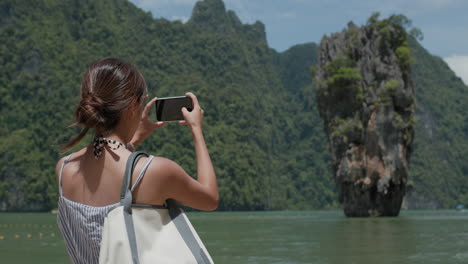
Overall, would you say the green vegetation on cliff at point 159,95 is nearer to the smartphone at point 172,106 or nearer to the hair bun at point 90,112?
the smartphone at point 172,106

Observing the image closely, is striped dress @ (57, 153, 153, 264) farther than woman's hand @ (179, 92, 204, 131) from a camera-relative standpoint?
No

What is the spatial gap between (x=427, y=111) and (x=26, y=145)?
89730 millimetres

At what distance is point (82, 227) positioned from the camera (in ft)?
5.98

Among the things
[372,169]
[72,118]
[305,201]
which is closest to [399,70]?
[372,169]

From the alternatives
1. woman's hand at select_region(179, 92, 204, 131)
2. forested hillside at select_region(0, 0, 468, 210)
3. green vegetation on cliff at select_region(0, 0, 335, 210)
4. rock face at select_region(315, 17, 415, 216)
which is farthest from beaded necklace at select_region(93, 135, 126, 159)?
green vegetation on cliff at select_region(0, 0, 335, 210)

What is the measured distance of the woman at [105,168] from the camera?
5.78 feet

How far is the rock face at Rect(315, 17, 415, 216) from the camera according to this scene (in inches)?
1435

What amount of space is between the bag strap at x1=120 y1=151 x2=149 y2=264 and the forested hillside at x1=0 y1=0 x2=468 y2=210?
2085 inches

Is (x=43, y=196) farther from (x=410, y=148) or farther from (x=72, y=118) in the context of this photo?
(x=72, y=118)

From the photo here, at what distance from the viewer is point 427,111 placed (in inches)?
5404

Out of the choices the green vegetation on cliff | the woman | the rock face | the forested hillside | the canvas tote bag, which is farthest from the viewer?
the forested hillside

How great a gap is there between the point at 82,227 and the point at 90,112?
0.33 meters

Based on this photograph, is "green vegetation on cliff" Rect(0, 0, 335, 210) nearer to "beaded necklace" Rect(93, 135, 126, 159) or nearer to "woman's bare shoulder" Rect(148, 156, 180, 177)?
"beaded necklace" Rect(93, 135, 126, 159)

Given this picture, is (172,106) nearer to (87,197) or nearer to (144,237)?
(87,197)
